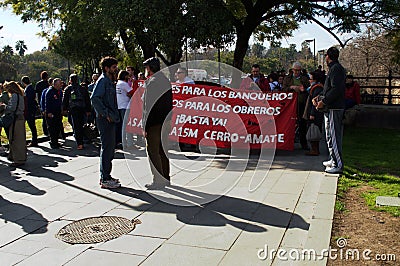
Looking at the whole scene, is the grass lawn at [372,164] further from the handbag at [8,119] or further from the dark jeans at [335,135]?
the handbag at [8,119]

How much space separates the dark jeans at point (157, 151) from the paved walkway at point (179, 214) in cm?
34

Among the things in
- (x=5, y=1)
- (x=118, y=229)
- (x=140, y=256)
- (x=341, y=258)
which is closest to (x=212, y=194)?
(x=118, y=229)

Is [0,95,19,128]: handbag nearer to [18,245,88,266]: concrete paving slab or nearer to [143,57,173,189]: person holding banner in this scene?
[143,57,173,189]: person holding banner

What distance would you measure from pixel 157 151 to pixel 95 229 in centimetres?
203

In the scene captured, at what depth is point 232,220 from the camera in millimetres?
5312

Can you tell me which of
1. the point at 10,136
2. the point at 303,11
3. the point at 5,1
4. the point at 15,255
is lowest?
the point at 15,255

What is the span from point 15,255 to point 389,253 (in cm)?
371

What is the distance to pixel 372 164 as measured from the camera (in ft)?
27.2

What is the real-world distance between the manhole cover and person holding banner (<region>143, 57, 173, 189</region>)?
1502mm

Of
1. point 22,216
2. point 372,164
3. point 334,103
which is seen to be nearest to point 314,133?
point 372,164

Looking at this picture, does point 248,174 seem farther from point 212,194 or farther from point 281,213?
point 281,213

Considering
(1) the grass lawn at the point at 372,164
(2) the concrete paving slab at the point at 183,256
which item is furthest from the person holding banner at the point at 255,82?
(2) the concrete paving slab at the point at 183,256

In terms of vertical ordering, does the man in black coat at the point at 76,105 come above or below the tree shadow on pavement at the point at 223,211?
above

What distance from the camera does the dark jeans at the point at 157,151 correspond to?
268 inches
